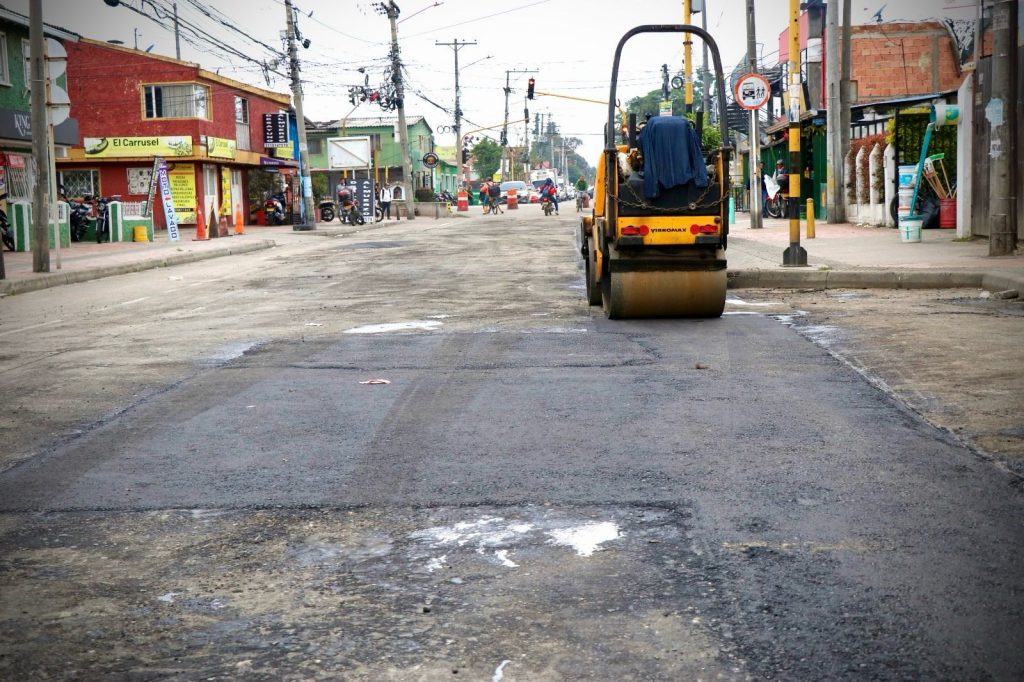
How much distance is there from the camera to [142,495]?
5824 millimetres

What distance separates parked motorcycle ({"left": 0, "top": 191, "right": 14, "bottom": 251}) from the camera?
30719mm

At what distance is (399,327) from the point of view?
12508mm

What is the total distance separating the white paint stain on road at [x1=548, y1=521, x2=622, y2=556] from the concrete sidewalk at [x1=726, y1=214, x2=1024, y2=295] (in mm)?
10396

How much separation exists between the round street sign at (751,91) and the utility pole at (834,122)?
4.77 meters

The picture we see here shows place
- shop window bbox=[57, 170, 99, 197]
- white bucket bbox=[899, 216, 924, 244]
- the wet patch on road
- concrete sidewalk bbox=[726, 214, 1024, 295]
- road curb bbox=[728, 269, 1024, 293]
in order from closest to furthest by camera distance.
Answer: the wet patch on road → road curb bbox=[728, 269, 1024, 293] → concrete sidewalk bbox=[726, 214, 1024, 295] → white bucket bbox=[899, 216, 924, 244] → shop window bbox=[57, 170, 99, 197]

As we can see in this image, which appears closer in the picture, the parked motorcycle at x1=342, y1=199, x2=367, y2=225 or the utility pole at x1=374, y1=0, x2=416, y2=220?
the parked motorcycle at x1=342, y1=199, x2=367, y2=225

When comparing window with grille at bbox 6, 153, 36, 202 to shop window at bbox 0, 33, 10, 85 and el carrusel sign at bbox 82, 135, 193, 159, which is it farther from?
el carrusel sign at bbox 82, 135, 193, 159

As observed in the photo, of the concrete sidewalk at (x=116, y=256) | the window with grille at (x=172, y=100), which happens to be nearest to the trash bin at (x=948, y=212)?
the concrete sidewalk at (x=116, y=256)

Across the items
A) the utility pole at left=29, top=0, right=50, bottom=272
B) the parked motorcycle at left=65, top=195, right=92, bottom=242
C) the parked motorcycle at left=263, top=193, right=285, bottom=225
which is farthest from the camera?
the parked motorcycle at left=263, top=193, right=285, bottom=225

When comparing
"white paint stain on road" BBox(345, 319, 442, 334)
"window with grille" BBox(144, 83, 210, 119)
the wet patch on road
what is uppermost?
"window with grille" BBox(144, 83, 210, 119)

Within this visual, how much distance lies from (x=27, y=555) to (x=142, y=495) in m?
0.96

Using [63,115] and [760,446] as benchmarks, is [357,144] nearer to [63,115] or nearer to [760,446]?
[63,115]

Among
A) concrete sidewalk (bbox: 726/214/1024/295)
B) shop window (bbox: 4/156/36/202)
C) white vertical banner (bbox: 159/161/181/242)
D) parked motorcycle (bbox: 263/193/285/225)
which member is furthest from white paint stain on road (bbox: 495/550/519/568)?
parked motorcycle (bbox: 263/193/285/225)

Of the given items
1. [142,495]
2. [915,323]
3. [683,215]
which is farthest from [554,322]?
[142,495]
